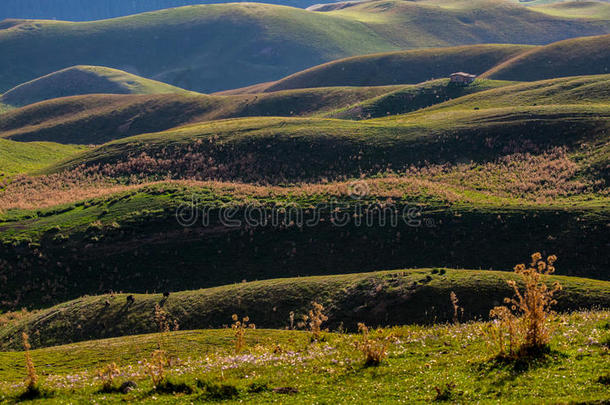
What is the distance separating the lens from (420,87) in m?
141

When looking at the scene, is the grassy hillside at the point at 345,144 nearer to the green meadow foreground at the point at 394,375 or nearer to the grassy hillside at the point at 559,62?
the green meadow foreground at the point at 394,375

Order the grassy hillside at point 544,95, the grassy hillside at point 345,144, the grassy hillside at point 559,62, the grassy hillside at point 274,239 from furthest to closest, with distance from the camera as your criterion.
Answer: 1. the grassy hillside at point 559,62
2. the grassy hillside at point 544,95
3. the grassy hillside at point 345,144
4. the grassy hillside at point 274,239

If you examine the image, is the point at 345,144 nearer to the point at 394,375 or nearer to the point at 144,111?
the point at 394,375

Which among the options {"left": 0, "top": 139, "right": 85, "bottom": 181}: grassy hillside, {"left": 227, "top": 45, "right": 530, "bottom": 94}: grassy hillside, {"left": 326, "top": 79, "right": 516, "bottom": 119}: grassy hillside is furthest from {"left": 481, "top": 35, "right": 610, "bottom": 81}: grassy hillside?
{"left": 0, "top": 139, "right": 85, "bottom": 181}: grassy hillside

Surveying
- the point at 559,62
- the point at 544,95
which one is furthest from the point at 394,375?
the point at 559,62

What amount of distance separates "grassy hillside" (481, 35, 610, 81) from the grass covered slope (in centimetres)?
14130

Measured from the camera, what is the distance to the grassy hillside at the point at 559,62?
151125 millimetres

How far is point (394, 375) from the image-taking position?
563 inches

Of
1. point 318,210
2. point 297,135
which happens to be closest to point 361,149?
point 297,135

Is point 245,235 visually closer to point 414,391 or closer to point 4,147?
point 414,391

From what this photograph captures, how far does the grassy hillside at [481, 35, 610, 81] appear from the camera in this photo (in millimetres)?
151125

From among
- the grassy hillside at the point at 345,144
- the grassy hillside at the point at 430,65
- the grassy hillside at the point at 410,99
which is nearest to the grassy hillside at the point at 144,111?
the grassy hillside at the point at 410,99

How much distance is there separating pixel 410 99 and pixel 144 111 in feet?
310

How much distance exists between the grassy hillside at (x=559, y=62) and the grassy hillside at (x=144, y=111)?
44796 mm
